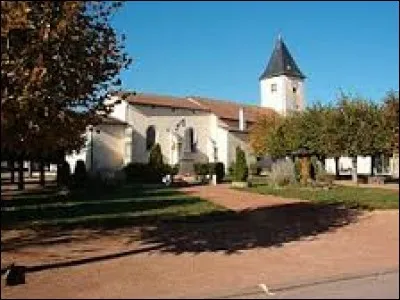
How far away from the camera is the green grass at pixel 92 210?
18422mm

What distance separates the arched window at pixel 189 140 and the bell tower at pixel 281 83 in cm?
2080

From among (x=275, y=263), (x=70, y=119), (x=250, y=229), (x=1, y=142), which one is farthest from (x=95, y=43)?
(x=250, y=229)

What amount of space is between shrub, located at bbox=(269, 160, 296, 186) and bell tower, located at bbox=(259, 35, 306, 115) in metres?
42.4

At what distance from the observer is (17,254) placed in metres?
A: 12.9

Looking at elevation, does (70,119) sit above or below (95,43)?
below

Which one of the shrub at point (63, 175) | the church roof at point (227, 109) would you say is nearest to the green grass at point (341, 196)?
the shrub at point (63, 175)

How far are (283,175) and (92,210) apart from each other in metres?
15.9

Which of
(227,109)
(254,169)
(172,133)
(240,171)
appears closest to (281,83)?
(227,109)

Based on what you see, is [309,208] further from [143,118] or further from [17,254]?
[143,118]

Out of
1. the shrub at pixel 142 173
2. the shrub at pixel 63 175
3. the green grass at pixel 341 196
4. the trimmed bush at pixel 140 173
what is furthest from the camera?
the trimmed bush at pixel 140 173

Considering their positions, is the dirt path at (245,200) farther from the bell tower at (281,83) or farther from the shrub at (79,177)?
the bell tower at (281,83)

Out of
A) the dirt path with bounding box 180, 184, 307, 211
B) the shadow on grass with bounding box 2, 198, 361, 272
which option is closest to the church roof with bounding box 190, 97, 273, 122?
the dirt path with bounding box 180, 184, 307, 211

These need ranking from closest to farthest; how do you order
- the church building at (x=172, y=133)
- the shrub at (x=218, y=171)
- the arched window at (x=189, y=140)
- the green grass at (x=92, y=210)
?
the green grass at (x=92, y=210)
the shrub at (x=218, y=171)
the church building at (x=172, y=133)
the arched window at (x=189, y=140)

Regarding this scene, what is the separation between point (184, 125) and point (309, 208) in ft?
123
